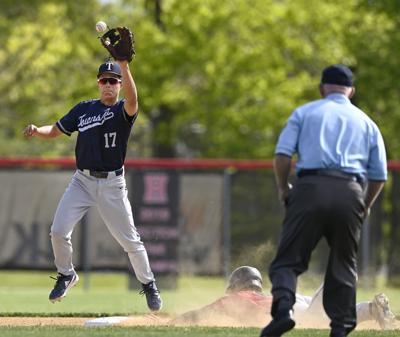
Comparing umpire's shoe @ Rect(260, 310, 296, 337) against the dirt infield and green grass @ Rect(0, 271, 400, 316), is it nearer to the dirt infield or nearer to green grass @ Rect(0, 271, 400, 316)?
the dirt infield

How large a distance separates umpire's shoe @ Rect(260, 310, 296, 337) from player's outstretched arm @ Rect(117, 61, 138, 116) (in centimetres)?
259

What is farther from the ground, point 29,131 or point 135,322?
point 29,131

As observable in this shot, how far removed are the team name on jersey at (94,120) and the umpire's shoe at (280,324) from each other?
2867mm

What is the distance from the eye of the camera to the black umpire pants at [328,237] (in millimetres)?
6895

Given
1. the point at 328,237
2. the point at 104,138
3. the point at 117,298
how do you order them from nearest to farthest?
the point at 328,237 < the point at 104,138 < the point at 117,298

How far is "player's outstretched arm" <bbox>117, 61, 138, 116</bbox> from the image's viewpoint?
342 inches

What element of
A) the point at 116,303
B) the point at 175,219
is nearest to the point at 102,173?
the point at 116,303

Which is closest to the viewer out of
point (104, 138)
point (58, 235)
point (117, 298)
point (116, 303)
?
point (104, 138)

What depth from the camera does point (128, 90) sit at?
879 centimetres

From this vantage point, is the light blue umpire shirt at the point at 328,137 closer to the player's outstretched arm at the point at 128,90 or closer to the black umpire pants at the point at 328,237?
the black umpire pants at the point at 328,237

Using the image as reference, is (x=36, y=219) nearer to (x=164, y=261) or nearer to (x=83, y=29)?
(x=164, y=261)

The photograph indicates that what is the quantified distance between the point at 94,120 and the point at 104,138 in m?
0.17

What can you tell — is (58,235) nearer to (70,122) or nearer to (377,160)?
(70,122)

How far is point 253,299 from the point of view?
9.38 meters
